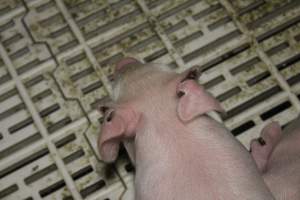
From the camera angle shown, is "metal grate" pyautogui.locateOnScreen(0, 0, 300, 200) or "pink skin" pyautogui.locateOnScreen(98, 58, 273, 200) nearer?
"pink skin" pyautogui.locateOnScreen(98, 58, 273, 200)

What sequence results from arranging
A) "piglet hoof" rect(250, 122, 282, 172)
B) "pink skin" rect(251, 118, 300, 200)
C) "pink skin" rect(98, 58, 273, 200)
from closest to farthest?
"pink skin" rect(98, 58, 273, 200)
"pink skin" rect(251, 118, 300, 200)
"piglet hoof" rect(250, 122, 282, 172)

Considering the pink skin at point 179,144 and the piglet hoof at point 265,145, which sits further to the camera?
the piglet hoof at point 265,145

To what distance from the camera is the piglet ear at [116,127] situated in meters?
1.53

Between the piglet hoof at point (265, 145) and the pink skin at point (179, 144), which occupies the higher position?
the pink skin at point (179, 144)

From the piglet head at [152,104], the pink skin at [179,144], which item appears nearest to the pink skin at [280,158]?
the pink skin at [179,144]

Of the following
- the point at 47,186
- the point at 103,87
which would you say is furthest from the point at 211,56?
the point at 47,186

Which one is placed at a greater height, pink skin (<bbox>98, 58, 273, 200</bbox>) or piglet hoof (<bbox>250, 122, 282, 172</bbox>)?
pink skin (<bbox>98, 58, 273, 200</bbox>)

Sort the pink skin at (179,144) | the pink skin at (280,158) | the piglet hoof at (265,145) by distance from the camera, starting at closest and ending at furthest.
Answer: the pink skin at (179,144), the pink skin at (280,158), the piglet hoof at (265,145)

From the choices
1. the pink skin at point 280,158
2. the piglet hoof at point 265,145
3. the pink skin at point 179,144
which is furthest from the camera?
the piglet hoof at point 265,145

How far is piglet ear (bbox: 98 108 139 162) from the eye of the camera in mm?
1532

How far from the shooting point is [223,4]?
2.20 m

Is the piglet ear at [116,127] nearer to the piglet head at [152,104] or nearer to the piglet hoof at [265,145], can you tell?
the piglet head at [152,104]

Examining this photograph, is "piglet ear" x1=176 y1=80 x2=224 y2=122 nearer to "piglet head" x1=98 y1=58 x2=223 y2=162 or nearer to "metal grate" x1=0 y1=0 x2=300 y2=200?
"piglet head" x1=98 y1=58 x2=223 y2=162

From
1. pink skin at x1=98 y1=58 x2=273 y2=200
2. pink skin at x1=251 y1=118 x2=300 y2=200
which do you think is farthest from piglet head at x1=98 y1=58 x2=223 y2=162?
pink skin at x1=251 y1=118 x2=300 y2=200
